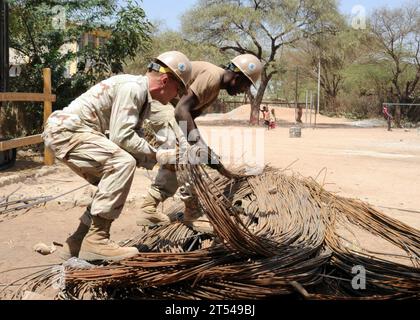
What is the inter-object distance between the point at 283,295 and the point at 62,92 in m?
8.20

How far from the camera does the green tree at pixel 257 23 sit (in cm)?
2555

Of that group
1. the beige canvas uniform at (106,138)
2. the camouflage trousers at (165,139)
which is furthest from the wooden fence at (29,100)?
the beige canvas uniform at (106,138)

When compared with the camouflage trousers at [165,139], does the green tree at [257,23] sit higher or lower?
higher

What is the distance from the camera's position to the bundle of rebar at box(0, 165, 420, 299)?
8.50 ft

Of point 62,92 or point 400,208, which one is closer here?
point 400,208

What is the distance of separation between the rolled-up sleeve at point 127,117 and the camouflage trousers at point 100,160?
55 millimetres

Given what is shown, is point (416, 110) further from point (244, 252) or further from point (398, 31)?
point (244, 252)

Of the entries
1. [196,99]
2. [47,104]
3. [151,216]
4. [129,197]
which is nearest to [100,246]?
[151,216]

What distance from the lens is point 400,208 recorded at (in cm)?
565

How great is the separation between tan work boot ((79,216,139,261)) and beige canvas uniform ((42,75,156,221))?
0.09 meters

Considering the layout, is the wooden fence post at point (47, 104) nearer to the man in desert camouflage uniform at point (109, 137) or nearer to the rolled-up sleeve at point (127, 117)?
the man in desert camouflage uniform at point (109, 137)

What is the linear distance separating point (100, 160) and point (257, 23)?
77.3ft

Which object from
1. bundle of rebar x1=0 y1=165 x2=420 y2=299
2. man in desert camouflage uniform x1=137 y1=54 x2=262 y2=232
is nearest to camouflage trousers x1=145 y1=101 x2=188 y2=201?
man in desert camouflage uniform x1=137 y1=54 x2=262 y2=232
